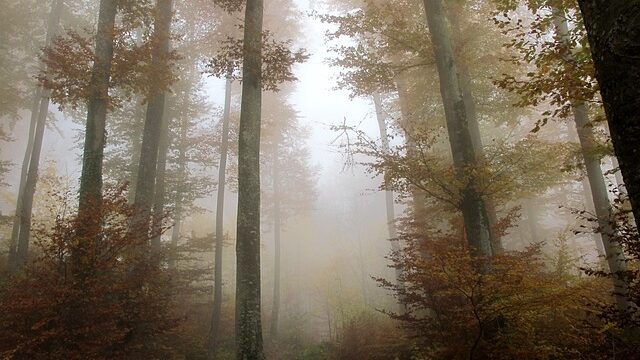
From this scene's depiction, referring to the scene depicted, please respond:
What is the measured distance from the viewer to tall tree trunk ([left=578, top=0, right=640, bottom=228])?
1.95 metres

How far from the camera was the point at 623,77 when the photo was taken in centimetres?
199

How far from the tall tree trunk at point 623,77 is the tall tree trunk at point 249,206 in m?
5.65

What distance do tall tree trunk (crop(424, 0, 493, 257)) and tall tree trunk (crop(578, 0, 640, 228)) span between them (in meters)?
4.43

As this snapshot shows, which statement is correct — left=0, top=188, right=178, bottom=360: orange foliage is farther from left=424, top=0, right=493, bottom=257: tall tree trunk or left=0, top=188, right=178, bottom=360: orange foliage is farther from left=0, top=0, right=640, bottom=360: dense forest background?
left=424, top=0, right=493, bottom=257: tall tree trunk

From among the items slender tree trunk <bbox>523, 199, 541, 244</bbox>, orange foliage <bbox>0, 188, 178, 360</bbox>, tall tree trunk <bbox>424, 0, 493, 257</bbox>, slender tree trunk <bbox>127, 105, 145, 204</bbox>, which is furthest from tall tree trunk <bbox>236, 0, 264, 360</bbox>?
slender tree trunk <bbox>523, 199, 541, 244</bbox>

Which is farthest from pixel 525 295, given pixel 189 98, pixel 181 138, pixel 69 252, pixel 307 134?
pixel 307 134

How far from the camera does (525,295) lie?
201 inches

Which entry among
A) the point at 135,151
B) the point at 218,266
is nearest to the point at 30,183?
the point at 135,151

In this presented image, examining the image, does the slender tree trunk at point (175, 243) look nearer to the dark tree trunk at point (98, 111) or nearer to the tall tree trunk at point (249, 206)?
the dark tree trunk at point (98, 111)

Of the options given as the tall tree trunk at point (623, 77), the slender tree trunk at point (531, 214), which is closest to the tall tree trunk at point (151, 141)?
the tall tree trunk at point (623, 77)

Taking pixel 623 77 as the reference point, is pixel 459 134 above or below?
above

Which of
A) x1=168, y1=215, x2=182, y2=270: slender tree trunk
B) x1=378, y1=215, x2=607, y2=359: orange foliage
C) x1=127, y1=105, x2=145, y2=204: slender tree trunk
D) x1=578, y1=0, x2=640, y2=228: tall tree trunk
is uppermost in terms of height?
x1=127, y1=105, x2=145, y2=204: slender tree trunk

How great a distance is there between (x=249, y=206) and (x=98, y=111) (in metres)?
4.32

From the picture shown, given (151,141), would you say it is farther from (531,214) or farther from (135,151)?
(531,214)
